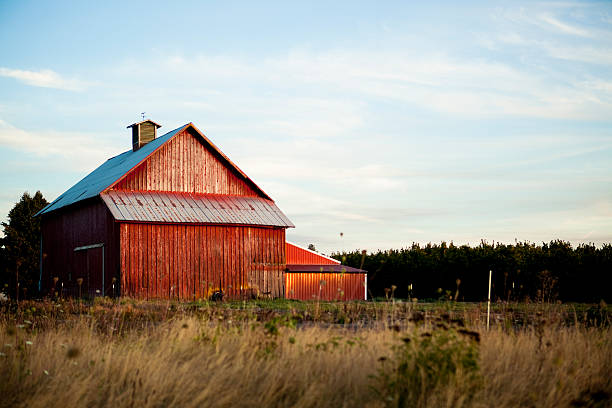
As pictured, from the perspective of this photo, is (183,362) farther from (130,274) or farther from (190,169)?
(190,169)

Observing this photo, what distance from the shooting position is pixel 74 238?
1141 inches

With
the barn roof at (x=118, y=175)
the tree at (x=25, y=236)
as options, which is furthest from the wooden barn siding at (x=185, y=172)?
the tree at (x=25, y=236)

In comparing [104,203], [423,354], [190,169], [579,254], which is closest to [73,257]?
[104,203]

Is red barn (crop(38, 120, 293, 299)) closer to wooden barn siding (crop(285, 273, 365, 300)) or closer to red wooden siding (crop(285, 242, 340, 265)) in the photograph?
wooden barn siding (crop(285, 273, 365, 300))

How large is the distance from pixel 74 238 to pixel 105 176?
329 centimetres

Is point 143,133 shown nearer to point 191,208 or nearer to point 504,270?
point 191,208

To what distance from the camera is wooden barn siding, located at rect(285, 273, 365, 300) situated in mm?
30609

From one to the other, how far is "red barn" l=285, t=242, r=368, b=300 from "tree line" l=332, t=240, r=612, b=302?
2762 mm

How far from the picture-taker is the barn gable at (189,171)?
26500 millimetres

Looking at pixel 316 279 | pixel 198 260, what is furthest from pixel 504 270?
pixel 198 260

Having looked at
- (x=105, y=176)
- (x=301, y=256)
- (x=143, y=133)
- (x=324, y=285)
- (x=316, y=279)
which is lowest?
(x=324, y=285)

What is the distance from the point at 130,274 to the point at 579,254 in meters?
19.4

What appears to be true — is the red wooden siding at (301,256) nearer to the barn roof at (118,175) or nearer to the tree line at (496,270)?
the tree line at (496,270)

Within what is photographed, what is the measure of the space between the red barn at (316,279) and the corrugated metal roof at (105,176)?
29.5 feet
